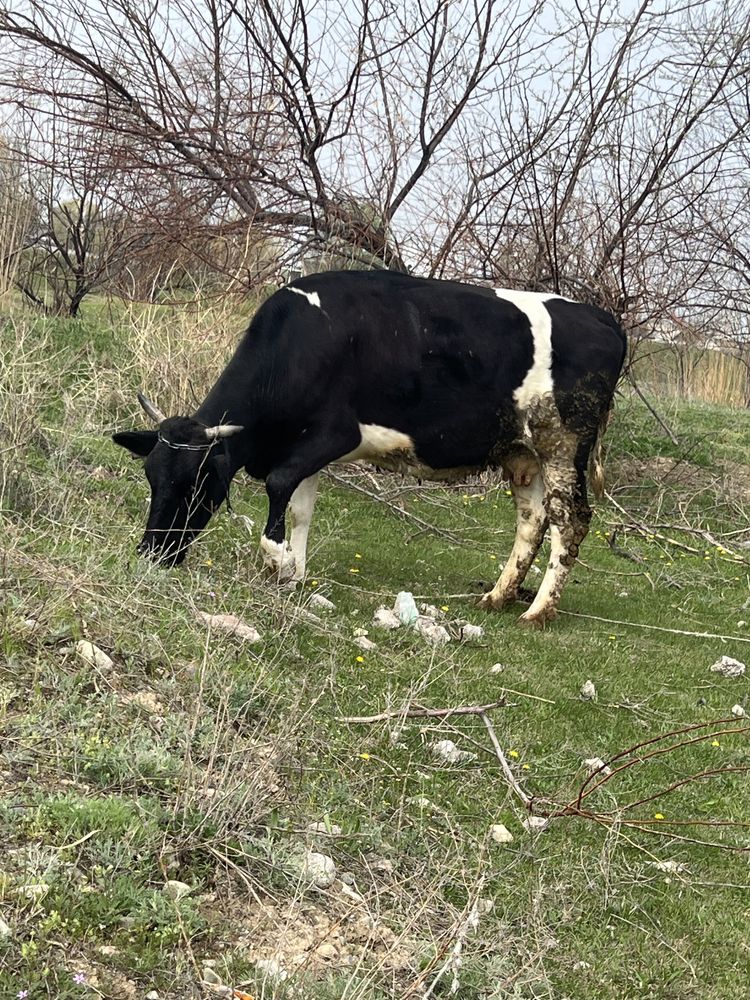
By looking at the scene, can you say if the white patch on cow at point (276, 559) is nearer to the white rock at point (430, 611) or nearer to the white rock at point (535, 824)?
the white rock at point (430, 611)

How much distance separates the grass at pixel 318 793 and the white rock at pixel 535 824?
53 millimetres

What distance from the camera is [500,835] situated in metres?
4.32

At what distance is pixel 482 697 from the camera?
572 cm

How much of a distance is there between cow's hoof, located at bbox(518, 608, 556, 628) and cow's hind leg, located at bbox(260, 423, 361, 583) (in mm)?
1550

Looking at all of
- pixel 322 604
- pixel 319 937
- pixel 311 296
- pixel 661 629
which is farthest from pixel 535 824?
pixel 311 296

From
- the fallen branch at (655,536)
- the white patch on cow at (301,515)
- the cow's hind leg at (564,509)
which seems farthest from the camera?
the fallen branch at (655,536)

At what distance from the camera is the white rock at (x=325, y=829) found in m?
3.86

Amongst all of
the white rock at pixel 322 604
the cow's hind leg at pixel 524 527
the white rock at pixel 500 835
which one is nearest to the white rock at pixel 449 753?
the white rock at pixel 500 835

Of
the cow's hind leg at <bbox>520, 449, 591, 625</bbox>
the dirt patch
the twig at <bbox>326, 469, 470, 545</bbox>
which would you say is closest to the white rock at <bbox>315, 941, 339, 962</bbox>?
the dirt patch

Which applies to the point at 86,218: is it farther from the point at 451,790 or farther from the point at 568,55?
the point at 451,790

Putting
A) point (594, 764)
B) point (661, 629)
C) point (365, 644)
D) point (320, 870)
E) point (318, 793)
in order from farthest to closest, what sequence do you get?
point (661, 629) < point (365, 644) < point (594, 764) < point (318, 793) < point (320, 870)

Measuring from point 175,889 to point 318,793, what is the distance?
3.15 feet

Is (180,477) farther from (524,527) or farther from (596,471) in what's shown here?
(596,471)

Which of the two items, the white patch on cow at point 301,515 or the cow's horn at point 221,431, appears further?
the white patch on cow at point 301,515
